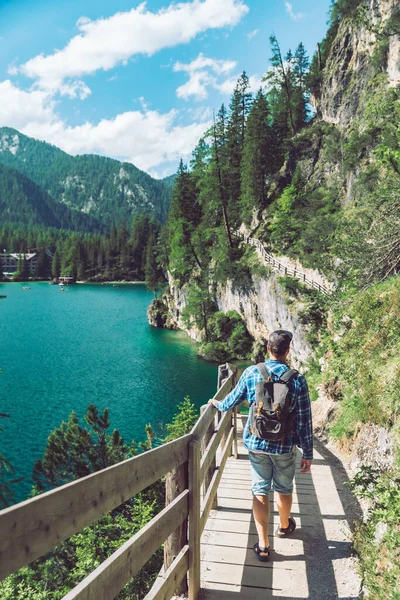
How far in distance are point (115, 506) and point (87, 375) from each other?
32.5 metres

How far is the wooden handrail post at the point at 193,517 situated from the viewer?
126 inches

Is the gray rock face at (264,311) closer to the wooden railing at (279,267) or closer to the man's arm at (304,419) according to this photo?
the wooden railing at (279,267)

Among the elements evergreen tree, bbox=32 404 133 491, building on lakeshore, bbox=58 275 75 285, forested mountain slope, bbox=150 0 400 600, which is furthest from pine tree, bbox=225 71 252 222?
building on lakeshore, bbox=58 275 75 285

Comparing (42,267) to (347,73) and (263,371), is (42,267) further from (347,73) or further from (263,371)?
(263,371)

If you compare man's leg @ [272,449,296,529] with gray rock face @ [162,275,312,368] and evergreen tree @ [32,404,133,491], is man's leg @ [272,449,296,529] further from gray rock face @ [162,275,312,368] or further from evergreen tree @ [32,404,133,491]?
gray rock face @ [162,275,312,368]

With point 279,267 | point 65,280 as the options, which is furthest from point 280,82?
point 65,280

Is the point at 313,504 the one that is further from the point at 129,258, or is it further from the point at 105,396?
the point at 129,258

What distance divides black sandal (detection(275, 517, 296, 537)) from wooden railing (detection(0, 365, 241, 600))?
81 cm

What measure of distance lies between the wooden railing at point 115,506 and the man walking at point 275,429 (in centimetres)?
50

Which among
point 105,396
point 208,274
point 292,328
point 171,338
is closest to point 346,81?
point 208,274

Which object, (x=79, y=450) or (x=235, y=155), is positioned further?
(x=235, y=155)

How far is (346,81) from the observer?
39844 mm

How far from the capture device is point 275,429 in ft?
12.1

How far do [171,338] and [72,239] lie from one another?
99.7m
